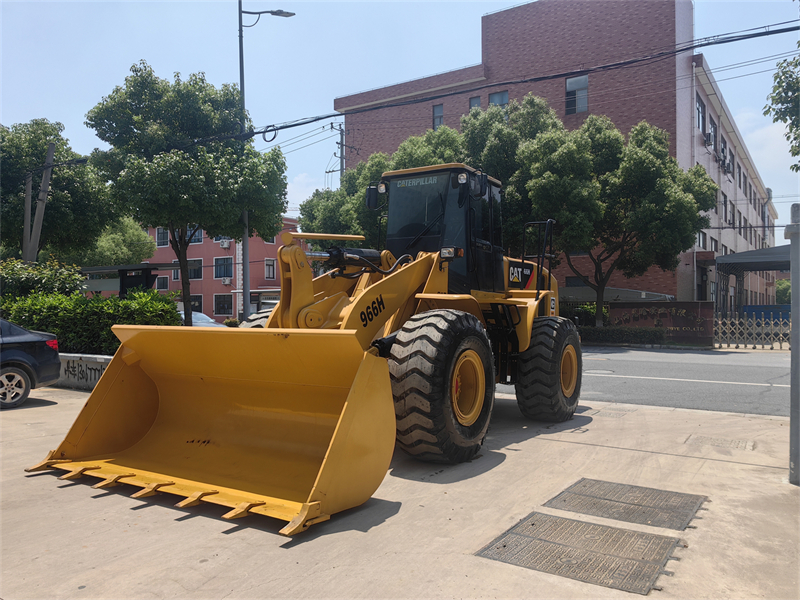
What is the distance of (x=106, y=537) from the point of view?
12.9 ft

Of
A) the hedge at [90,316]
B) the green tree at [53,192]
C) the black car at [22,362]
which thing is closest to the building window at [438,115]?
the green tree at [53,192]

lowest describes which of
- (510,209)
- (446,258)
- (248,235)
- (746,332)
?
(746,332)

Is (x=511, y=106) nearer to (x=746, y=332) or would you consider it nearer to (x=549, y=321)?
(x=746, y=332)

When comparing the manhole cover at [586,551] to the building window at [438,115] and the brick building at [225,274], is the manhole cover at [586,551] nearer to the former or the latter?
the building window at [438,115]

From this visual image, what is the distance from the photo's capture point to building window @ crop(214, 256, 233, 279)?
1964 inches

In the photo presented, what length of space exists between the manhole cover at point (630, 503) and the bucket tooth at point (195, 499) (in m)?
2.58

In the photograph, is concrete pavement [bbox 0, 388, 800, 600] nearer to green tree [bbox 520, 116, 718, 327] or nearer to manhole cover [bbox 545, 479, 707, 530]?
manhole cover [bbox 545, 479, 707, 530]

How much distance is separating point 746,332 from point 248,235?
799 inches

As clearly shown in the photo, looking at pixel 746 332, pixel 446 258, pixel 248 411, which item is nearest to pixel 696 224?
pixel 746 332

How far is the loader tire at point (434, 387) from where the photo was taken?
522 cm

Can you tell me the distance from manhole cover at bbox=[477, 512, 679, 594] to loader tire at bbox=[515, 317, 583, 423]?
3289mm

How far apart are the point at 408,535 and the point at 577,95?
3204 cm

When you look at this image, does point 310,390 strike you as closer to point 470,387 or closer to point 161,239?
point 470,387

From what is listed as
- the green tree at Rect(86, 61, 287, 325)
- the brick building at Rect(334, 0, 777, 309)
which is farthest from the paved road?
the brick building at Rect(334, 0, 777, 309)
